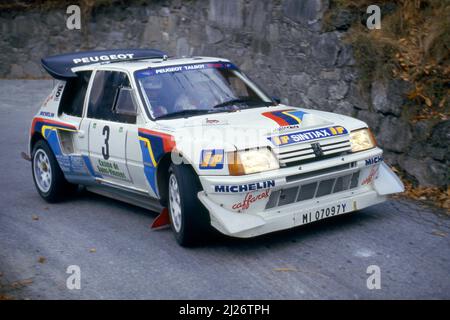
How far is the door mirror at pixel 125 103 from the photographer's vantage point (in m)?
7.33

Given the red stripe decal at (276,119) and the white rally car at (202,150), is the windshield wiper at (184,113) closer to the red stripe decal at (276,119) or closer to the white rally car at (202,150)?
the white rally car at (202,150)

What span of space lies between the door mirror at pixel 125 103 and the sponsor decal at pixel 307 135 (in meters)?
1.74

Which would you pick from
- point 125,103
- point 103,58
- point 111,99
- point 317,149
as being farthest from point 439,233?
point 103,58

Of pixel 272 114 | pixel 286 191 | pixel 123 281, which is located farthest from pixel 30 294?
pixel 272 114

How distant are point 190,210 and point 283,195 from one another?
83 cm

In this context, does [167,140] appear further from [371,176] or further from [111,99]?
[371,176]

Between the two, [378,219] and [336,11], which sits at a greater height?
[336,11]

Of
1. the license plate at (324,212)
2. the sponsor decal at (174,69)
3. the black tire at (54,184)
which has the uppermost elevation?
the sponsor decal at (174,69)

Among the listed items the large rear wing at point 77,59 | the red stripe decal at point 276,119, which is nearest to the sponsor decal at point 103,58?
the large rear wing at point 77,59

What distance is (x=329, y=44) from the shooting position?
33.4 ft

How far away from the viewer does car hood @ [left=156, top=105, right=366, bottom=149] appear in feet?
20.5
